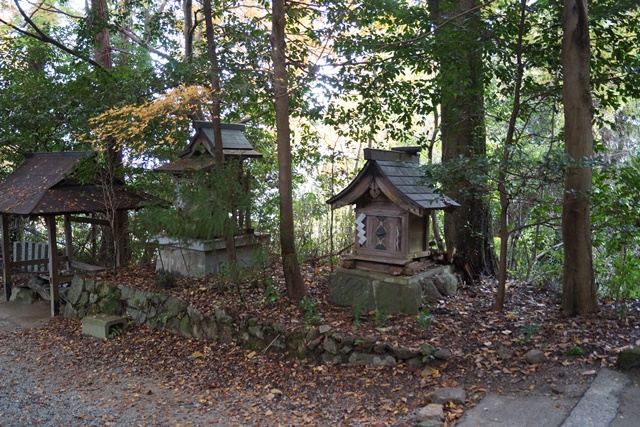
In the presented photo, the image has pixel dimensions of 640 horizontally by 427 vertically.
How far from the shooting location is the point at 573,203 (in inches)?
226

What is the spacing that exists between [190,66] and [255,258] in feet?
9.51

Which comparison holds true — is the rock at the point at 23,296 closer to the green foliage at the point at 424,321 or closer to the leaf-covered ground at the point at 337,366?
the leaf-covered ground at the point at 337,366

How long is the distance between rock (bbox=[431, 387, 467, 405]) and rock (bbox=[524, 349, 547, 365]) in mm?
875

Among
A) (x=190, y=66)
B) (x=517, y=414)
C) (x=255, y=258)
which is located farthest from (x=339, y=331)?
(x=190, y=66)

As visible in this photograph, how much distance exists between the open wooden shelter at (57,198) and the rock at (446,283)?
5.19m

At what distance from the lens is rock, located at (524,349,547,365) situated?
5.12 m

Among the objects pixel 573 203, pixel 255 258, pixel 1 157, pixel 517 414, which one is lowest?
pixel 517 414

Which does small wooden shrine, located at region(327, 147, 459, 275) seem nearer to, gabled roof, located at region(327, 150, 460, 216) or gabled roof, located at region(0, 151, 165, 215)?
gabled roof, located at region(327, 150, 460, 216)

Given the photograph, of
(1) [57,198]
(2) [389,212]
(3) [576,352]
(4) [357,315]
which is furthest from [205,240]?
(3) [576,352]

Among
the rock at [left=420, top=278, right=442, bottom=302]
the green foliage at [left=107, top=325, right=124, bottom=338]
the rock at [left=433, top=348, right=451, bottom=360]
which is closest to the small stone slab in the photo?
the green foliage at [left=107, top=325, right=124, bottom=338]

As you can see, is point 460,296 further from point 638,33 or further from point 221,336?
point 638,33

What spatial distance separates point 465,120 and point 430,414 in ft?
16.7

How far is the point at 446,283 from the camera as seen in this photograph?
7332mm

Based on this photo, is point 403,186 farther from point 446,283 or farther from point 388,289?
point 446,283
